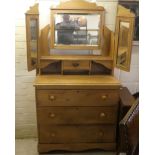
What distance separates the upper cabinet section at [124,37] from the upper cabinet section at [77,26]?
218mm

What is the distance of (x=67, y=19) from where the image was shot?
2.20m

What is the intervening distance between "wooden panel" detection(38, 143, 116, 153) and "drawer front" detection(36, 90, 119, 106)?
45 centimetres

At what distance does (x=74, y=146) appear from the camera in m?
2.21

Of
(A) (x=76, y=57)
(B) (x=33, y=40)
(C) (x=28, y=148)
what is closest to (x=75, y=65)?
(A) (x=76, y=57)

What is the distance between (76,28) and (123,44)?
1.66 ft

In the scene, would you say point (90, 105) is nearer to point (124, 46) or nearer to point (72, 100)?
point (72, 100)

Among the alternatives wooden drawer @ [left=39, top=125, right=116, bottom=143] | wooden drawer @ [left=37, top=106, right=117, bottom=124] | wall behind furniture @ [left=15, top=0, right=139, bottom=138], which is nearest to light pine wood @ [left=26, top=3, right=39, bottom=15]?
wall behind furniture @ [left=15, top=0, right=139, bottom=138]

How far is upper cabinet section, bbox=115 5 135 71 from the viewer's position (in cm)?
192

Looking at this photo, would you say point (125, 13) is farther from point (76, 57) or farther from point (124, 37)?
point (76, 57)

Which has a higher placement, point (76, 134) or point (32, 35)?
point (32, 35)

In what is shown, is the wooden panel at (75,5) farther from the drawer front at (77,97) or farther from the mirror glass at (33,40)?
the drawer front at (77,97)

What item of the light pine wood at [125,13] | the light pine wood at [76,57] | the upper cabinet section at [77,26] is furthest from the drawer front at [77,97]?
the light pine wood at [125,13]
